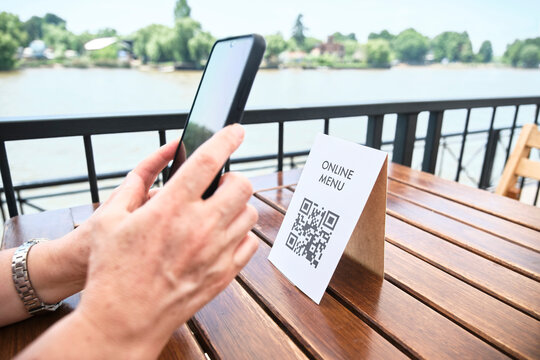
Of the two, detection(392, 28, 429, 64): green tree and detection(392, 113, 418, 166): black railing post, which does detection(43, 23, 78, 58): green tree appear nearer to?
detection(392, 113, 418, 166): black railing post

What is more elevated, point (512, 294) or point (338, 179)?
point (338, 179)

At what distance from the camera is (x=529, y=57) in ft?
11.0

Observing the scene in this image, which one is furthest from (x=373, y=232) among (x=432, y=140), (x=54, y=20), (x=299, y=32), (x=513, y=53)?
(x=54, y=20)

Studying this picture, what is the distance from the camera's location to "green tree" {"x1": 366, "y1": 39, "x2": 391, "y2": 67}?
11.5 feet

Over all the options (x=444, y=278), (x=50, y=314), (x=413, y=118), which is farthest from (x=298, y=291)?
(x=413, y=118)

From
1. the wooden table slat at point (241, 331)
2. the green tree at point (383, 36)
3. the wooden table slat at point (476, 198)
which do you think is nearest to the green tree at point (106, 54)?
the green tree at point (383, 36)

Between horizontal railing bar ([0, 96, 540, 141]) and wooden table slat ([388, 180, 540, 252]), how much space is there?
525 mm

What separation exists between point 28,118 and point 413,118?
166cm

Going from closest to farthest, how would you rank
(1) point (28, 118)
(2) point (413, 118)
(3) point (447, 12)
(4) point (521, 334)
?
(4) point (521, 334), (1) point (28, 118), (2) point (413, 118), (3) point (447, 12)

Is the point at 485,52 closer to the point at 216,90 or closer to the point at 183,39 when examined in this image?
the point at 183,39

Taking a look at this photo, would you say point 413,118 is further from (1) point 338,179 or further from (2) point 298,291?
(2) point 298,291

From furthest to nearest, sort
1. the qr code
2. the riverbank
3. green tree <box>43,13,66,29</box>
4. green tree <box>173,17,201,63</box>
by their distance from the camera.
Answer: green tree <box>43,13,66,29</box> → green tree <box>173,17,201,63</box> → the riverbank → the qr code

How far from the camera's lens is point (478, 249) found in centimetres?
74

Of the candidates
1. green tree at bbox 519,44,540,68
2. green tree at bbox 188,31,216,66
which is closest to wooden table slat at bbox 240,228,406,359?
green tree at bbox 188,31,216,66
